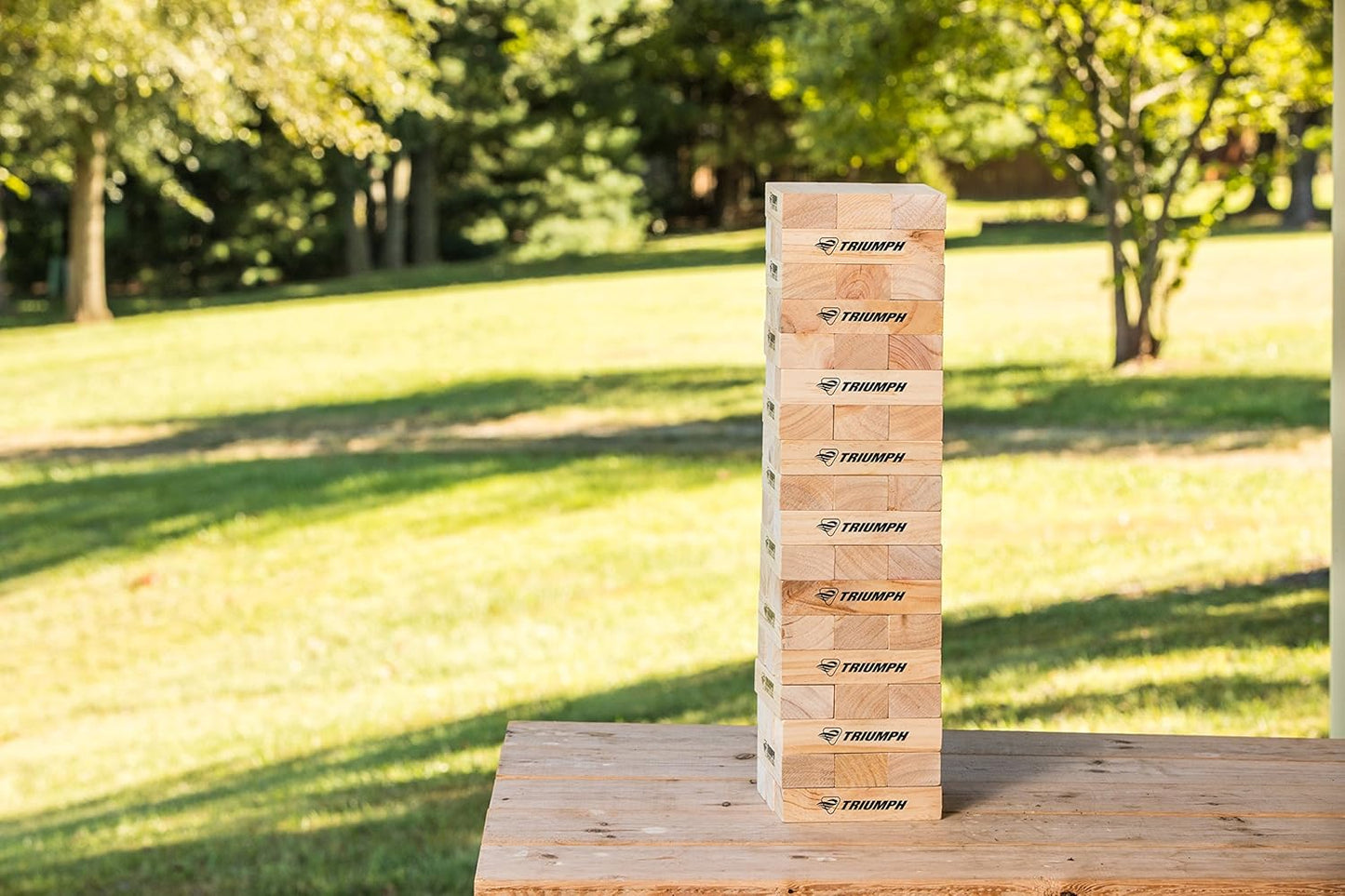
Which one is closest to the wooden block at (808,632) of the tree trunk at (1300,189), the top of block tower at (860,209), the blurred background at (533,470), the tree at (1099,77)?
the top of block tower at (860,209)

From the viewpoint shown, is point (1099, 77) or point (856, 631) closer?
point (856, 631)

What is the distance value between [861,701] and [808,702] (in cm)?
8

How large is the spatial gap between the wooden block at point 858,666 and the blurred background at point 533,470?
8.64 ft

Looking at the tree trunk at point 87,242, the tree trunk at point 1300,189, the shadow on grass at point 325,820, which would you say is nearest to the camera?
the shadow on grass at point 325,820

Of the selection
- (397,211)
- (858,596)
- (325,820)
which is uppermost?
(397,211)

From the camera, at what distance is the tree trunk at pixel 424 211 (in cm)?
3625

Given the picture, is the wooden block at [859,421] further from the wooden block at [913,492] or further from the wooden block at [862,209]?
the wooden block at [862,209]

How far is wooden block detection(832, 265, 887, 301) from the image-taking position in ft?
7.76

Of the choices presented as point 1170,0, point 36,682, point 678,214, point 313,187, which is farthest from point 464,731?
point 678,214

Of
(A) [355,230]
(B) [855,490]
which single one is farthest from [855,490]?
(A) [355,230]

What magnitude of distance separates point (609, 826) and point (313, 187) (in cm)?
3531

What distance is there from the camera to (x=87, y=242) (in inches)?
1169

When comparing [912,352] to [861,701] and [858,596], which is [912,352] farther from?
[861,701]

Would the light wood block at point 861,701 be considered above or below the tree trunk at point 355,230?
below
